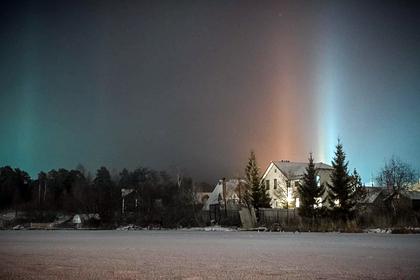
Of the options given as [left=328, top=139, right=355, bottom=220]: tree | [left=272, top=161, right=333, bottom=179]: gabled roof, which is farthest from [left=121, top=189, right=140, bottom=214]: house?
[left=272, top=161, right=333, bottom=179]: gabled roof

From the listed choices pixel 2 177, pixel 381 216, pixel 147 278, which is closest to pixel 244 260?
pixel 147 278

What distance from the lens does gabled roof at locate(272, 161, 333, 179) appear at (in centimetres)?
7306

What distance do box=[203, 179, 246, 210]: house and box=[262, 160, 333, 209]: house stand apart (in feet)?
12.1

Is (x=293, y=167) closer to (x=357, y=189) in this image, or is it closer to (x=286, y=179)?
(x=286, y=179)

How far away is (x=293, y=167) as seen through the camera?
77.1 metres

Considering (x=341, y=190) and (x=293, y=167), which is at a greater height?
(x=293, y=167)

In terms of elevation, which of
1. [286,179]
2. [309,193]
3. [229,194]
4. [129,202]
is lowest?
[129,202]

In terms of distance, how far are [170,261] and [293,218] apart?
96.1 feet

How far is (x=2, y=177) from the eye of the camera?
326 feet

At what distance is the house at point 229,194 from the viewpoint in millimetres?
52312

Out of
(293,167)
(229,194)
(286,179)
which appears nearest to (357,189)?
(286,179)

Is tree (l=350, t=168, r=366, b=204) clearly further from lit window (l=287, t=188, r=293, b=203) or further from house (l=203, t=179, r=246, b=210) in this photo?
lit window (l=287, t=188, r=293, b=203)

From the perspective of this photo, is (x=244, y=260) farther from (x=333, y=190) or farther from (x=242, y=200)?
(x=242, y=200)

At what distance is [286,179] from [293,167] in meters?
5.96
